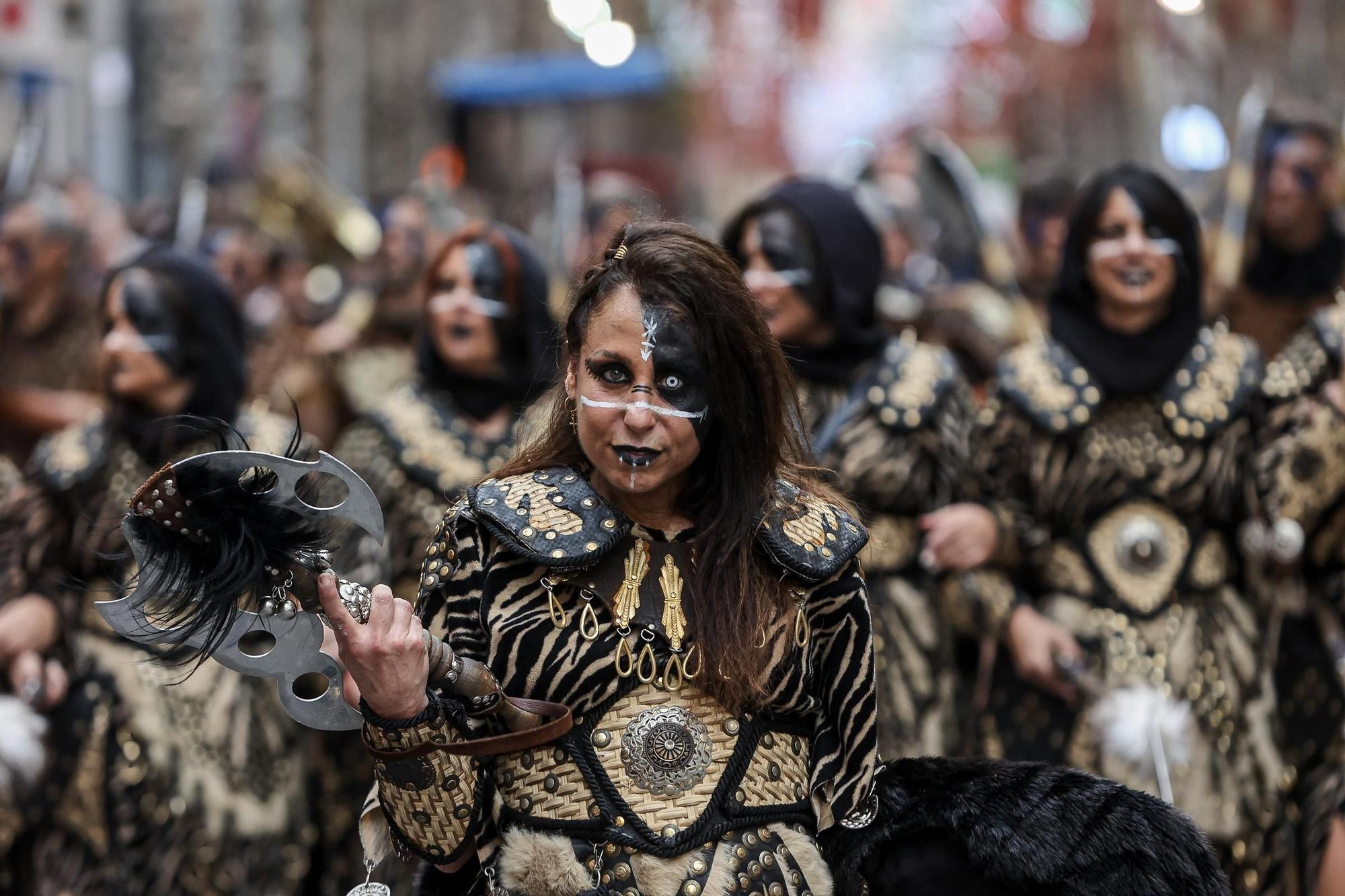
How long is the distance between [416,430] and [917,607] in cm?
179

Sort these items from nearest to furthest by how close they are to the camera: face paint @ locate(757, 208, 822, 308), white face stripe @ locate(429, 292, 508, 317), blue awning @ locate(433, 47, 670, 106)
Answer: face paint @ locate(757, 208, 822, 308), white face stripe @ locate(429, 292, 508, 317), blue awning @ locate(433, 47, 670, 106)

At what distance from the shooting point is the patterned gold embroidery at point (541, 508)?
3.51m

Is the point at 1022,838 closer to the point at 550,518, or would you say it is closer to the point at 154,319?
the point at 550,518

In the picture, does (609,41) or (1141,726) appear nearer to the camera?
(1141,726)

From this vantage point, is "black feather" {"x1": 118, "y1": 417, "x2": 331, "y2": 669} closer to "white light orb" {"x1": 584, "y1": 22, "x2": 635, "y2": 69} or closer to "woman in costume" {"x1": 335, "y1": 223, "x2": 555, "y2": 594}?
"woman in costume" {"x1": 335, "y1": 223, "x2": 555, "y2": 594}

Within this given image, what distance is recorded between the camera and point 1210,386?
6129 millimetres

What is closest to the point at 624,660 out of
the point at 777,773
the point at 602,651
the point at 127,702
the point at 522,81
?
the point at 602,651

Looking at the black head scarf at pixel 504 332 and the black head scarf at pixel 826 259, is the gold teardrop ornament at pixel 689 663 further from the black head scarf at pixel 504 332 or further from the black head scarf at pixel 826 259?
the black head scarf at pixel 504 332

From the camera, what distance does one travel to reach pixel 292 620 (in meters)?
3.22

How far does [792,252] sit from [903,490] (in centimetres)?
87

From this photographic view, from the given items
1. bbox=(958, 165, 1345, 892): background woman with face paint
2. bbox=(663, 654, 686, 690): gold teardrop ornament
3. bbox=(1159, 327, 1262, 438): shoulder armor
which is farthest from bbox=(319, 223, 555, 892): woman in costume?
bbox=(663, 654, 686, 690): gold teardrop ornament

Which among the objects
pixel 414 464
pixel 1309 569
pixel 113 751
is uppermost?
pixel 414 464

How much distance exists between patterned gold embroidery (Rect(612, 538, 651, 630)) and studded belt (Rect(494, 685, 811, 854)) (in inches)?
5.6

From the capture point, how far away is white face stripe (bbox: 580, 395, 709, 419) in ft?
11.5
